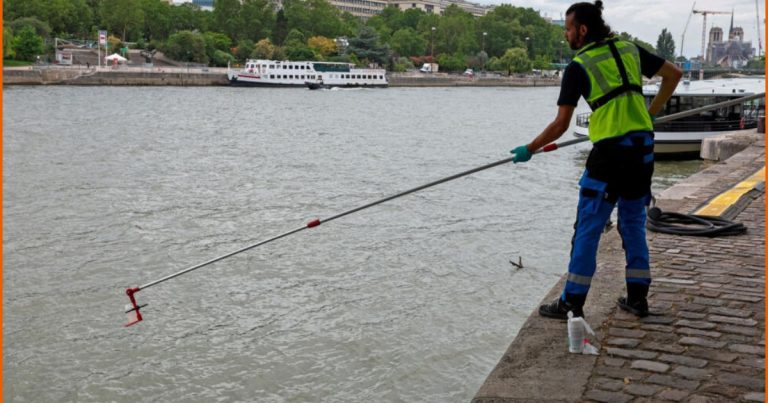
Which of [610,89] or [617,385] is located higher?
[610,89]

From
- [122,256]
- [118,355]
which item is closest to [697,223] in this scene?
[118,355]

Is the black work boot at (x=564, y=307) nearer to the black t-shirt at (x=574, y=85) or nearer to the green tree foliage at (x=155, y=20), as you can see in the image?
the black t-shirt at (x=574, y=85)

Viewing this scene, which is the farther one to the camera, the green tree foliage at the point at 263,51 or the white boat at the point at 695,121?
the green tree foliage at the point at 263,51

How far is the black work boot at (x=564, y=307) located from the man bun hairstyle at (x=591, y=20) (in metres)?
1.29

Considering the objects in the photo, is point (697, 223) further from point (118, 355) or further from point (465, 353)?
point (118, 355)

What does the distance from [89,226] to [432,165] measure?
11296 millimetres

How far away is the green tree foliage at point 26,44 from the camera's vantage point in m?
78.5

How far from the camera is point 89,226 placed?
13.4 metres

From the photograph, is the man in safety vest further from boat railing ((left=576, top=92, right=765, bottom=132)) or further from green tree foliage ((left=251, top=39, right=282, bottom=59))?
green tree foliage ((left=251, top=39, right=282, bottom=59))

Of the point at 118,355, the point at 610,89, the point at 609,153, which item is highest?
the point at 610,89

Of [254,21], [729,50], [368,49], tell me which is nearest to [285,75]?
[368,49]

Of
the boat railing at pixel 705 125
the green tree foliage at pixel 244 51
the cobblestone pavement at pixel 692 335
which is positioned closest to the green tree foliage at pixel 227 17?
the green tree foliage at pixel 244 51

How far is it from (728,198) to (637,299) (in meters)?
4.36

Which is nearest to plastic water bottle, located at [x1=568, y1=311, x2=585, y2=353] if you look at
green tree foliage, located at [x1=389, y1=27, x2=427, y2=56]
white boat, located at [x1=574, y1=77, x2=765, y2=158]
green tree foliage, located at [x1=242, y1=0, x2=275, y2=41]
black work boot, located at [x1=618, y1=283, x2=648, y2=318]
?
black work boot, located at [x1=618, y1=283, x2=648, y2=318]
